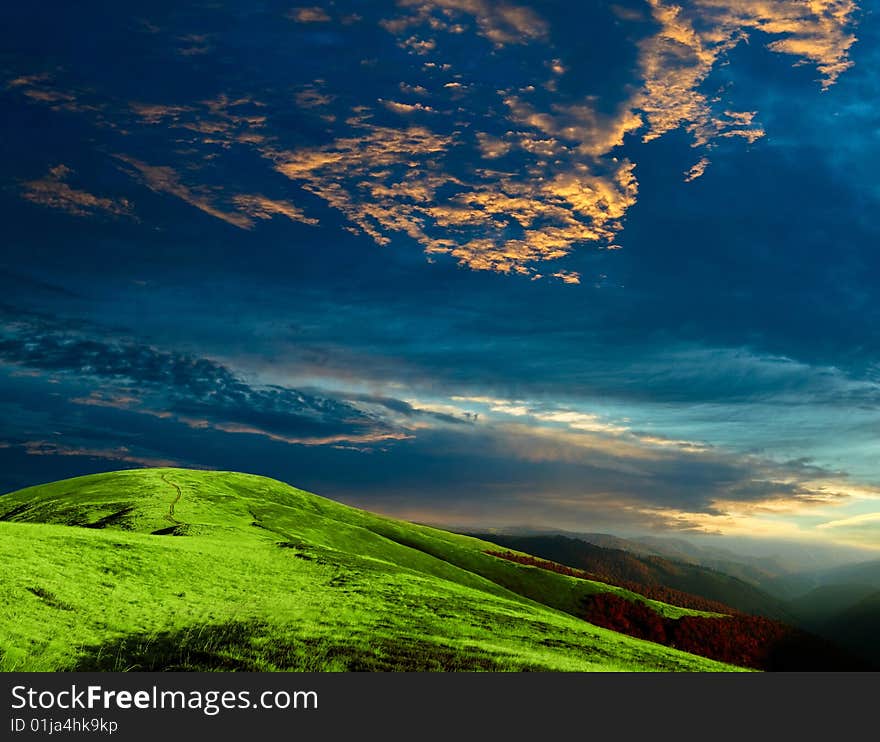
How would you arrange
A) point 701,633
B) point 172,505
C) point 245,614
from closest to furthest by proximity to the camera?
point 245,614 → point 172,505 → point 701,633

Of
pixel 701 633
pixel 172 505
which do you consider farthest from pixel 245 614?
pixel 701 633

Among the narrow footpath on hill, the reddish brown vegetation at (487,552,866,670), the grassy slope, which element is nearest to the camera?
the grassy slope

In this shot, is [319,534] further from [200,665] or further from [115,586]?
[200,665]

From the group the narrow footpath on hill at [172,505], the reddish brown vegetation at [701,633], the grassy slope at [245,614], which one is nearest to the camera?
the grassy slope at [245,614]

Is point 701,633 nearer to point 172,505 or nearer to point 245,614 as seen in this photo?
point 245,614

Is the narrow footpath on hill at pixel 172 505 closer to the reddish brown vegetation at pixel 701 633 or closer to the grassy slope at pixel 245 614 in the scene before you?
the grassy slope at pixel 245 614

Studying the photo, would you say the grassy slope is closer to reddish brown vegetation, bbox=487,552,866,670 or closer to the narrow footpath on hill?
the narrow footpath on hill

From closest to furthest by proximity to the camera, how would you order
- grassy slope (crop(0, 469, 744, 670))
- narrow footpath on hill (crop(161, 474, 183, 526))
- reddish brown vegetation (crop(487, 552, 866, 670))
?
grassy slope (crop(0, 469, 744, 670)) < narrow footpath on hill (crop(161, 474, 183, 526)) < reddish brown vegetation (crop(487, 552, 866, 670))

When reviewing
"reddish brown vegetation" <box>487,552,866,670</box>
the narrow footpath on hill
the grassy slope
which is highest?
the narrow footpath on hill

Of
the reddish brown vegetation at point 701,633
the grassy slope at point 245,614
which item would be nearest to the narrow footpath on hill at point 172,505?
the grassy slope at point 245,614

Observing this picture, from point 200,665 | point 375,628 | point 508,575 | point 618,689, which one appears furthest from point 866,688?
point 508,575

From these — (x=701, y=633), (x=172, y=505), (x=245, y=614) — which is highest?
(x=172, y=505)

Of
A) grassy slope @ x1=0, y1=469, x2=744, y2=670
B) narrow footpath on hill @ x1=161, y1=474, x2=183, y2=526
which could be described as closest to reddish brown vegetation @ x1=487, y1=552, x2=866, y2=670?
grassy slope @ x1=0, y1=469, x2=744, y2=670

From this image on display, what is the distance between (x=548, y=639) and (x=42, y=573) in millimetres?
28471
